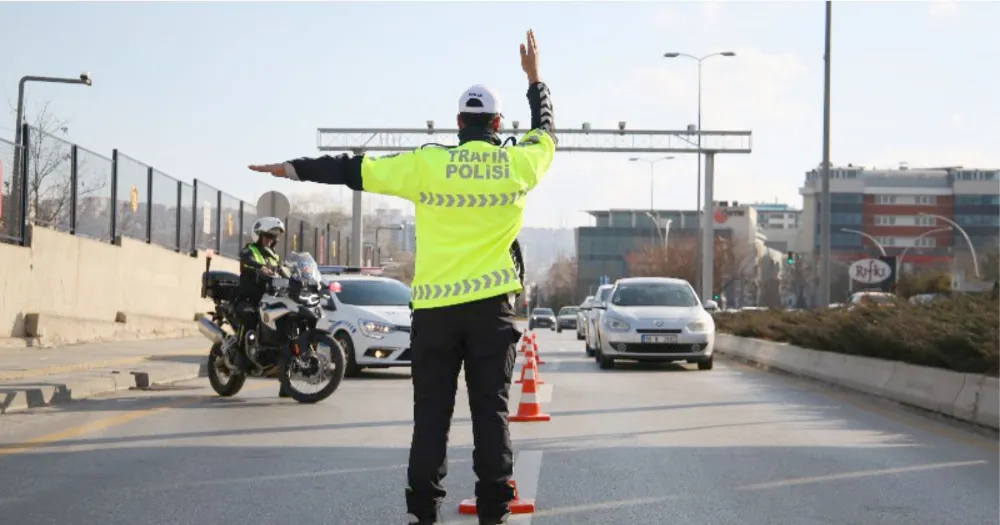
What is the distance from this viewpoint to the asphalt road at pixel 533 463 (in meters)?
7.25

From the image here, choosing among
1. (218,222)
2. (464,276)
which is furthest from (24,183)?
(464,276)

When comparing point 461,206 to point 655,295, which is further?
point 655,295

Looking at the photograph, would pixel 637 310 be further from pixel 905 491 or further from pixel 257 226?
pixel 905 491

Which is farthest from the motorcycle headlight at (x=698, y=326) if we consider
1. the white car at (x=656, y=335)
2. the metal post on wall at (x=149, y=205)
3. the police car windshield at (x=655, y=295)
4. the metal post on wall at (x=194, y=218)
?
the metal post on wall at (x=194, y=218)

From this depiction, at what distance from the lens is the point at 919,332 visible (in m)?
14.7

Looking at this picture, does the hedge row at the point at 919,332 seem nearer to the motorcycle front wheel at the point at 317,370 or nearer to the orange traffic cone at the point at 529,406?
the orange traffic cone at the point at 529,406

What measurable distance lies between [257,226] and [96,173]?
1292 cm

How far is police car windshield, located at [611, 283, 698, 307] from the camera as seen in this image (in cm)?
2361

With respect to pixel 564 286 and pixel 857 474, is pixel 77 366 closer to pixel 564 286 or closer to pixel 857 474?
pixel 857 474

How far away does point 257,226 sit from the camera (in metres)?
13.6

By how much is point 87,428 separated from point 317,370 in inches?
114

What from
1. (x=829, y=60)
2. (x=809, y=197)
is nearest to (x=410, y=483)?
(x=829, y=60)

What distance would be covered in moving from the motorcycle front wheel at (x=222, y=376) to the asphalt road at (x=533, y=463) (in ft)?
0.69

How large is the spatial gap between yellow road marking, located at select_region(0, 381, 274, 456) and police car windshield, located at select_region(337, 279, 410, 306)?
5.26 m
